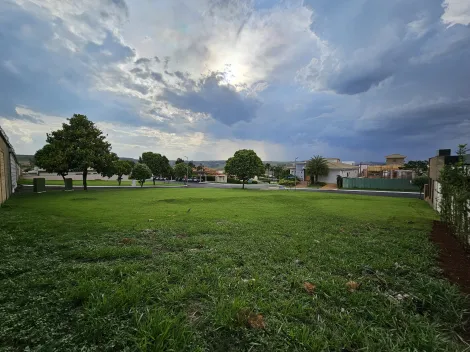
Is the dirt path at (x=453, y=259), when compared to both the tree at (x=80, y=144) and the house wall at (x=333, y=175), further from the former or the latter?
the house wall at (x=333, y=175)

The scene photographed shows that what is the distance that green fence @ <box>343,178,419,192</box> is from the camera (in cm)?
3872

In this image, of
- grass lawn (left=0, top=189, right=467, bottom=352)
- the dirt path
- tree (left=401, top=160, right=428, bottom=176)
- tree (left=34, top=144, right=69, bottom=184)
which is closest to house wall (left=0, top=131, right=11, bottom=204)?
tree (left=34, top=144, right=69, bottom=184)

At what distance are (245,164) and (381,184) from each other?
2503cm

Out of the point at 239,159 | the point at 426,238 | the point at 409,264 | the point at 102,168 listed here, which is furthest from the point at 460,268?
the point at 239,159

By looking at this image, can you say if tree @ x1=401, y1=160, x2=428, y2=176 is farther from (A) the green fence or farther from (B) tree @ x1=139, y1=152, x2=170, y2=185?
(B) tree @ x1=139, y1=152, x2=170, y2=185

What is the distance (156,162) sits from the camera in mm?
70875

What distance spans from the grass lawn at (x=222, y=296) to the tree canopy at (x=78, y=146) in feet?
68.0

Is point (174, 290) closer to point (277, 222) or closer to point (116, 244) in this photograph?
point (116, 244)

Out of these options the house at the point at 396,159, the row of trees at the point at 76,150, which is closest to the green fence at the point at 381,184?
the house at the point at 396,159

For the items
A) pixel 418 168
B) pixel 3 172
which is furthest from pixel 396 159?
pixel 3 172

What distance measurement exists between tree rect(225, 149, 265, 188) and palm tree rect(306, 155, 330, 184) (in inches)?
602

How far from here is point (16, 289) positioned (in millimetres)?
3686

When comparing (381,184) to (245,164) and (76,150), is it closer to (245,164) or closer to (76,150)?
(245,164)

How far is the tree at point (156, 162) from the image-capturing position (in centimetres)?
7012
